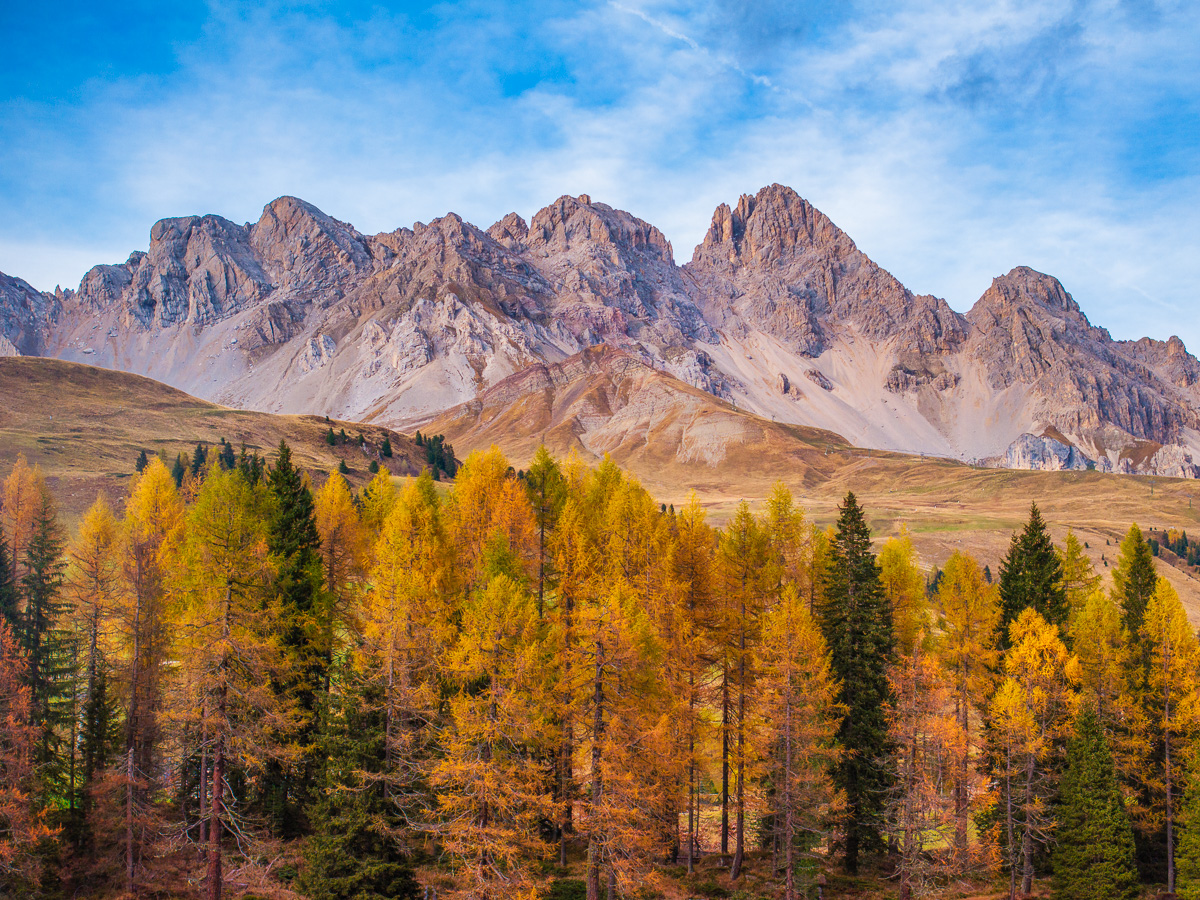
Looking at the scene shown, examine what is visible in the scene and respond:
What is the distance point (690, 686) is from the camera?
1313 inches

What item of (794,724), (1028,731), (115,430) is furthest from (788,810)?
(115,430)

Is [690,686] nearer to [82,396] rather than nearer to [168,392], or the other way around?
[82,396]

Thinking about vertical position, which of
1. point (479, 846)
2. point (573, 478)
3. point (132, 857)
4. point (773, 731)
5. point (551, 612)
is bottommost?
point (132, 857)

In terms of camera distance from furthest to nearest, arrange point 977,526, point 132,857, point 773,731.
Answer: point 977,526
point 773,731
point 132,857

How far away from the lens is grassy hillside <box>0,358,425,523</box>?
110 metres

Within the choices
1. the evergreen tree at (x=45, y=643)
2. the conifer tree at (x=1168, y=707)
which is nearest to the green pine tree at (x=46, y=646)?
the evergreen tree at (x=45, y=643)

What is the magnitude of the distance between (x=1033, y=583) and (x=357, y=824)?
122 ft

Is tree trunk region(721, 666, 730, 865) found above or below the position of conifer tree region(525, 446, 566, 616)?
below

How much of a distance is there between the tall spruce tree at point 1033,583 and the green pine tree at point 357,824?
3362cm

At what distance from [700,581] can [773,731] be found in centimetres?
743

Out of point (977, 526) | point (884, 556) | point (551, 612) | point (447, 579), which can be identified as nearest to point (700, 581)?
point (551, 612)

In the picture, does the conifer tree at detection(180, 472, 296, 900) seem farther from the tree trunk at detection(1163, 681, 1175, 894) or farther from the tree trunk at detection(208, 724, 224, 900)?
the tree trunk at detection(1163, 681, 1175, 894)

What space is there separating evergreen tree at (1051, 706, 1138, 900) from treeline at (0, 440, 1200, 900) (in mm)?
139

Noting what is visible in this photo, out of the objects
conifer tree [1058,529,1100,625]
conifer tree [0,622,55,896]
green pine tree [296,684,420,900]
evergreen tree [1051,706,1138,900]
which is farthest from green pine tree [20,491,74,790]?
conifer tree [1058,529,1100,625]
